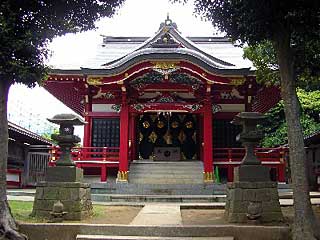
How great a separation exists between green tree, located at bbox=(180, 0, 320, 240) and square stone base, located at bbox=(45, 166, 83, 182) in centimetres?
475

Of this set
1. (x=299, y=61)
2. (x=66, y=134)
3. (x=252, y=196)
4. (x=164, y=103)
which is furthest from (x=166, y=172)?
(x=299, y=61)

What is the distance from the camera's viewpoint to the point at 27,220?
25.8 ft

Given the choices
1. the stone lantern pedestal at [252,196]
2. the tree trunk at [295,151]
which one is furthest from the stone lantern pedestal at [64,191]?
the tree trunk at [295,151]

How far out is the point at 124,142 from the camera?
15.7 metres

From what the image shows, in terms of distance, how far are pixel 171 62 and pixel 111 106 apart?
12.3 ft

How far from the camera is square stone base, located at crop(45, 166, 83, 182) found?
8.63 metres

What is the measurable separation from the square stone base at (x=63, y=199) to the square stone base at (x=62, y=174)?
137mm

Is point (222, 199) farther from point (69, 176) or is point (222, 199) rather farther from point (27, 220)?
point (27, 220)

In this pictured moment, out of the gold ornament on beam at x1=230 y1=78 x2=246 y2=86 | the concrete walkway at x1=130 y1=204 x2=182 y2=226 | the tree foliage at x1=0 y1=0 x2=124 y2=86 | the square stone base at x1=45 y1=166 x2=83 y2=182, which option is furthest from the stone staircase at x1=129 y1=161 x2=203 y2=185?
the tree foliage at x1=0 y1=0 x2=124 y2=86

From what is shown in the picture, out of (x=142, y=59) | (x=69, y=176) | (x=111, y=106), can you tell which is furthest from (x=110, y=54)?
(x=69, y=176)

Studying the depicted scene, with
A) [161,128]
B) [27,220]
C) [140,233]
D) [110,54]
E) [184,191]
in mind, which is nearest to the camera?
[140,233]

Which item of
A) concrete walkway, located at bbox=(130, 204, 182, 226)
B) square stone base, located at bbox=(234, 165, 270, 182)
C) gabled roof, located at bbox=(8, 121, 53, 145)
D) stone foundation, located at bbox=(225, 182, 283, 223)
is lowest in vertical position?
concrete walkway, located at bbox=(130, 204, 182, 226)

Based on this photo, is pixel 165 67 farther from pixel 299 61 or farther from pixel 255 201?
pixel 255 201

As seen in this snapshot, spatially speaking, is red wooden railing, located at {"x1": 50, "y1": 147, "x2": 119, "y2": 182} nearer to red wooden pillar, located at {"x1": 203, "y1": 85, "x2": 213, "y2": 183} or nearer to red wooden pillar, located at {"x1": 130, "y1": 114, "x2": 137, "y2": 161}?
red wooden pillar, located at {"x1": 130, "y1": 114, "x2": 137, "y2": 161}
